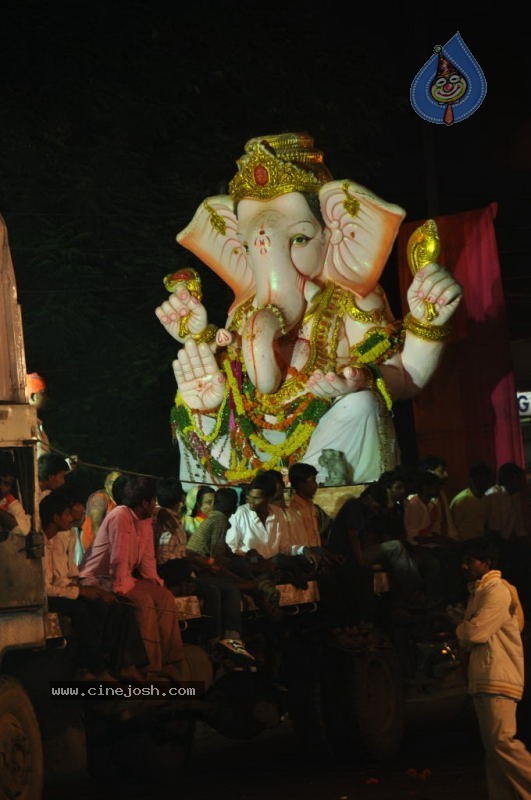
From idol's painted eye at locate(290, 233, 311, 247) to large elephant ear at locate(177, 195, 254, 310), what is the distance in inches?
34.4

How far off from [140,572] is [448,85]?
12.1 metres

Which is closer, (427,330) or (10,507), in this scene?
(10,507)

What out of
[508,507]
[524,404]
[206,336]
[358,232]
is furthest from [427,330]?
[524,404]

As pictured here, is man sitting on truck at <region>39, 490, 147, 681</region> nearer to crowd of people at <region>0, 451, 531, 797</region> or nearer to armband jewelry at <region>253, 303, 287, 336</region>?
crowd of people at <region>0, 451, 531, 797</region>

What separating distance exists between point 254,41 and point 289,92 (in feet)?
2.11

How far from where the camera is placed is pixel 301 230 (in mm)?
16891

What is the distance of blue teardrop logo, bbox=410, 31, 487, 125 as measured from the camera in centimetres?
2023

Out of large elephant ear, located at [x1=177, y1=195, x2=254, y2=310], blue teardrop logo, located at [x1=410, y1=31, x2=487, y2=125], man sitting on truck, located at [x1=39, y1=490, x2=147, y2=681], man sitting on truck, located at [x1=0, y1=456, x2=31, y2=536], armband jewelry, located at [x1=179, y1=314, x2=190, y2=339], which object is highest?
blue teardrop logo, located at [x1=410, y1=31, x2=487, y2=125]

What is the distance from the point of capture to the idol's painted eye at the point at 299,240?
1688 centimetres

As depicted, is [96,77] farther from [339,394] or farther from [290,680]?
[290,680]

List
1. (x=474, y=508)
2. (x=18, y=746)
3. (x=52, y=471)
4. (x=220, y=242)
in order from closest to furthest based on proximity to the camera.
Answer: (x=18, y=746), (x=52, y=471), (x=474, y=508), (x=220, y=242)

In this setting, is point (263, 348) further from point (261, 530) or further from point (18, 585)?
point (18, 585)

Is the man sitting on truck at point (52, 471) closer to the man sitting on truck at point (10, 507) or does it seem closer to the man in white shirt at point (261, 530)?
the man in white shirt at point (261, 530)

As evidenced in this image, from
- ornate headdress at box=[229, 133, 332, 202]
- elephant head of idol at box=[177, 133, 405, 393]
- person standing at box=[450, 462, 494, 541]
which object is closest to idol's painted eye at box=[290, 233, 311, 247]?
elephant head of idol at box=[177, 133, 405, 393]
